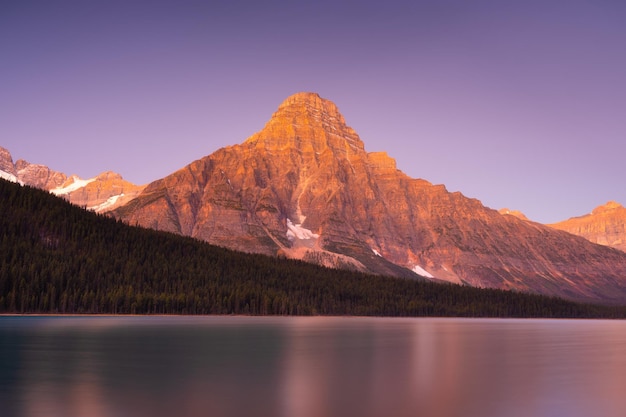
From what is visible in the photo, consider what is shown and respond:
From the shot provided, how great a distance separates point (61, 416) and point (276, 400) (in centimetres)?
1344

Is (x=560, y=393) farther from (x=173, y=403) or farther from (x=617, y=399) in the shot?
(x=173, y=403)

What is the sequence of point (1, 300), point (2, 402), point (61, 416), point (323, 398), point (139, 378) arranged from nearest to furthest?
point (61, 416) → point (2, 402) → point (323, 398) → point (139, 378) → point (1, 300)

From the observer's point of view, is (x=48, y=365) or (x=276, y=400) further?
(x=48, y=365)

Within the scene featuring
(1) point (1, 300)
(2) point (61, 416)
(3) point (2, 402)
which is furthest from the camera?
(1) point (1, 300)

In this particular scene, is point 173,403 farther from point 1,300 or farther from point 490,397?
point 1,300

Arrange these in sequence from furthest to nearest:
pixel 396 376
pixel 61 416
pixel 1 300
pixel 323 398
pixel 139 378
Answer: pixel 1 300, pixel 396 376, pixel 139 378, pixel 323 398, pixel 61 416

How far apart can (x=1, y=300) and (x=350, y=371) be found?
168 meters

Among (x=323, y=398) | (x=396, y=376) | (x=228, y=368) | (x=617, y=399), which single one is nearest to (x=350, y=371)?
(x=396, y=376)

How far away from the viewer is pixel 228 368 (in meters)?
62.2

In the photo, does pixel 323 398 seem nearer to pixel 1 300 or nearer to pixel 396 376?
pixel 396 376

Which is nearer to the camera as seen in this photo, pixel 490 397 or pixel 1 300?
pixel 490 397

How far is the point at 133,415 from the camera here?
123ft

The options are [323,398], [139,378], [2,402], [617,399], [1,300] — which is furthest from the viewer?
[1,300]

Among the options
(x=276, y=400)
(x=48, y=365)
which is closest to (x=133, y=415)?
(x=276, y=400)
